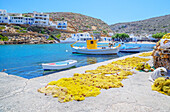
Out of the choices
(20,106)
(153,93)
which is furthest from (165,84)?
(20,106)

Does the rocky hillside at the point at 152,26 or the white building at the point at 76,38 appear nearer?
the white building at the point at 76,38

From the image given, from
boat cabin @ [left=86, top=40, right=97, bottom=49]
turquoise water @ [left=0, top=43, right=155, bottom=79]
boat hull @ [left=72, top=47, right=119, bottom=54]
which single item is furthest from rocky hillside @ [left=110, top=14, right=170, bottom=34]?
turquoise water @ [left=0, top=43, right=155, bottom=79]

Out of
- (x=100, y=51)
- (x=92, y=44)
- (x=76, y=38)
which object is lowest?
(x=100, y=51)

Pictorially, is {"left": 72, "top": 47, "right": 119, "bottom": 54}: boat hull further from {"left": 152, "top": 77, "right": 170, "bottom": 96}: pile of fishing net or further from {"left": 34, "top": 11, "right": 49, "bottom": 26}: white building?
{"left": 34, "top": 11, "right": 49, "bottom": 26}: white building

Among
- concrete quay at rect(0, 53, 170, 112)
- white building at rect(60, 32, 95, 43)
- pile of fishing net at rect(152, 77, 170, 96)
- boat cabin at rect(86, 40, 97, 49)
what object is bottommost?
concrete quay at rect(0, 53, 170, 112)

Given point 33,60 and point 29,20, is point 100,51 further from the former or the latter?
point 29,20

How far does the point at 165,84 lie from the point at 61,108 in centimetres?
456

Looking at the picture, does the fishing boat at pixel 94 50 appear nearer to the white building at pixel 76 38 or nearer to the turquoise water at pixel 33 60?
the turquoise water at pixel 33 60

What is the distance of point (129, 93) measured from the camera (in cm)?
600

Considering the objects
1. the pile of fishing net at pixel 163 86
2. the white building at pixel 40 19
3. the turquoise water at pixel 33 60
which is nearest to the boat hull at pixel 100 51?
the turquoise water at pixel 33 60

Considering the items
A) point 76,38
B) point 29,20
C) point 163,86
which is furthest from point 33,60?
point 29,20

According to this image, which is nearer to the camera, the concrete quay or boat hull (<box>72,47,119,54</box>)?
the concrete quay

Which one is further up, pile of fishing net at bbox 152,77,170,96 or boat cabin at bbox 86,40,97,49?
boat cabin at bbox 86,40,97,49

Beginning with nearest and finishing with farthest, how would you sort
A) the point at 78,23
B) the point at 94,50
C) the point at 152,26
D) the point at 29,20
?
the point at 94,50
the point at 29,20
the point at 78,23
the point at 152,26
